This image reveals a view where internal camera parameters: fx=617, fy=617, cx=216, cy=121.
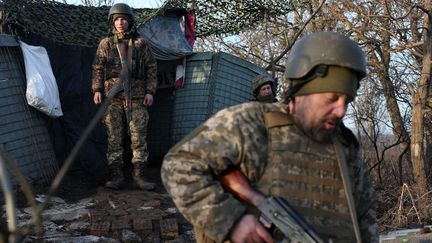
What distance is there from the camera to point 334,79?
87.4 inches

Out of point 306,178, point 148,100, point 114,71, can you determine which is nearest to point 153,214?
point 148,100

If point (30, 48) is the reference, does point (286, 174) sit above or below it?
below

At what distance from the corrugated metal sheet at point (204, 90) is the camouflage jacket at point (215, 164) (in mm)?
6153

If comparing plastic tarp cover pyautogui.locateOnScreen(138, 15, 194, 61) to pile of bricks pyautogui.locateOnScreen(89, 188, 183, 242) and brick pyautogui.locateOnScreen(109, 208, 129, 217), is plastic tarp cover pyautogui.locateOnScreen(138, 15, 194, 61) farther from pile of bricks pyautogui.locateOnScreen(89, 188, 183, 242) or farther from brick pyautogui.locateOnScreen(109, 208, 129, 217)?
brick pyautogui.locateOnScreen(109, 208, 129, 217)

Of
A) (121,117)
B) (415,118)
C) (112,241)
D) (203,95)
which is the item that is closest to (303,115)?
(112,241)

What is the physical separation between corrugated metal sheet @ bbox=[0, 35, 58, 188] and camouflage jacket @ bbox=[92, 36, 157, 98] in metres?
0.88

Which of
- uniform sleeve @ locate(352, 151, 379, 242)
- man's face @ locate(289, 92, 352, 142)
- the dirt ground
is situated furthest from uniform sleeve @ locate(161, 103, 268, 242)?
the dirt ground

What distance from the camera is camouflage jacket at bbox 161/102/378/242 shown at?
6.85ft

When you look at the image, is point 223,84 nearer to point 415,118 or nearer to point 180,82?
point 180,82

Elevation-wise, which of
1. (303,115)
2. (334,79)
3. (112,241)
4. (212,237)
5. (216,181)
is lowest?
(112,241)

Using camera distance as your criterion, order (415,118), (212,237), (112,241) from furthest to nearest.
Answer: (415,118) < (112,241) < (212,237)

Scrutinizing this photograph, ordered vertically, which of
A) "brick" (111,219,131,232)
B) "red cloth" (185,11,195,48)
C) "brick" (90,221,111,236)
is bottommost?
"brick" (90,221,111,236)

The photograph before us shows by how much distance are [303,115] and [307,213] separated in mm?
352

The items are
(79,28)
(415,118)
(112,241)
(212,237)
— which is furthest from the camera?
(415,118)
